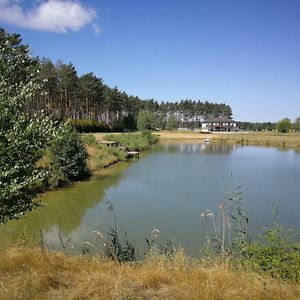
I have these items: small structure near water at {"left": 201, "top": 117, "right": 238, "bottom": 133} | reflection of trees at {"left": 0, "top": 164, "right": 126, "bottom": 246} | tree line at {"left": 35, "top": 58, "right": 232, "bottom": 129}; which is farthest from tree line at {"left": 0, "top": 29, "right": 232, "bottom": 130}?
small structure near water at {"left": 201, "top": 117, "right": 238, "bottom": 133}

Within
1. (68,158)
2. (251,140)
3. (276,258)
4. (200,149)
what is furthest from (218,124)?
(276,258)

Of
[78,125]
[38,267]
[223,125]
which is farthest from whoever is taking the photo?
[223,125]

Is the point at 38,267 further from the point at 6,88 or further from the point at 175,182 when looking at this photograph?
the point at 175,182

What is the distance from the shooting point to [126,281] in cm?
541

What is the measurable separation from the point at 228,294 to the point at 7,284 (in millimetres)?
2934

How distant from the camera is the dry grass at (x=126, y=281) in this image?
477 centimetres

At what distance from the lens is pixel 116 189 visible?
86.6ft

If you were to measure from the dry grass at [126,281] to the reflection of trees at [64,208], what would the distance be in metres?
6.24

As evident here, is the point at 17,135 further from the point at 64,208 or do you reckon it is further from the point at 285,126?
the point at 285,126

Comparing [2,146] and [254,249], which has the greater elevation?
[2,146]

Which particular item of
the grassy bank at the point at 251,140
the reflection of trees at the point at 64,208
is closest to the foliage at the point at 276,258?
the reflection of trees at the point at 64,208

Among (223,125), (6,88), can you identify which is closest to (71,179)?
(6,88)

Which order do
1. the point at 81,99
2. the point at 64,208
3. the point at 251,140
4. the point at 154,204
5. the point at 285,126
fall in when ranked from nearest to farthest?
the point at 64,208 → the point at 154,204 → the point at 81,99 → the point at 251,140 → the point at 285,126

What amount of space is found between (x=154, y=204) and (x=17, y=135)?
49.4ft
